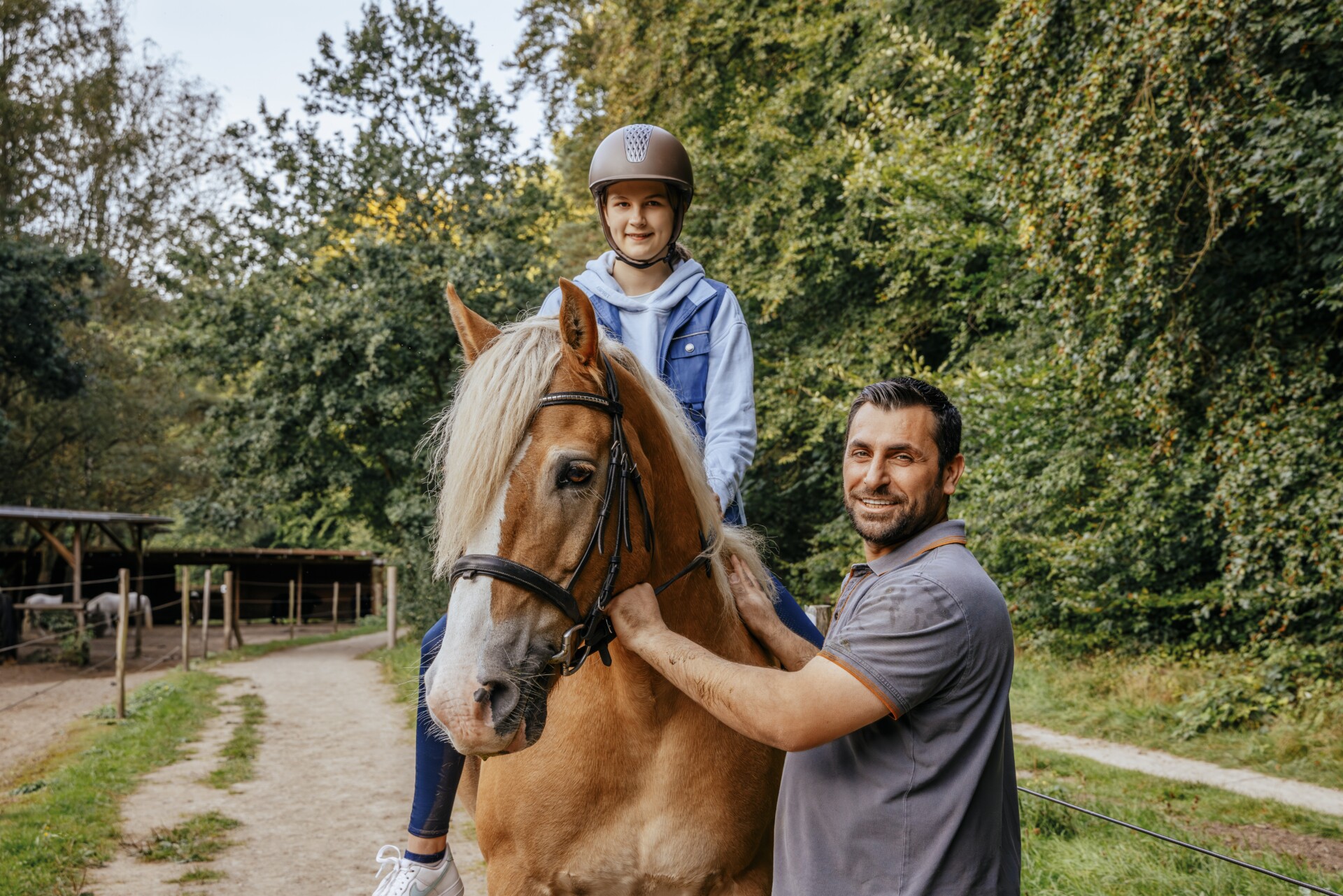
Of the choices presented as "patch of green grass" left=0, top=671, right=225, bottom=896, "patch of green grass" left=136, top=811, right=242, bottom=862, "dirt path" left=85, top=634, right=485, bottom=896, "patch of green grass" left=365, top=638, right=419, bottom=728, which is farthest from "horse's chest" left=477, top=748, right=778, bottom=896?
"patch of green grass" left=365, top=638, right=419, bottom=728

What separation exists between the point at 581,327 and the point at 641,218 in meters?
1.09

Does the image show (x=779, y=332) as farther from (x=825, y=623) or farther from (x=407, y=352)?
(x=825, y=623)

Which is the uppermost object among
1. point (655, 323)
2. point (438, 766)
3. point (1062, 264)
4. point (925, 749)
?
point (1062, 264)

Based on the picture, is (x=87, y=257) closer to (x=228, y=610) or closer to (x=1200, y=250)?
(x=228, y=610)

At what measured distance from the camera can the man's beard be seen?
2.02 metres

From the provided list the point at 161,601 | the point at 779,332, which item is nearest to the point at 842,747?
the point at 779,332

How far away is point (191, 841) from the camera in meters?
6.23

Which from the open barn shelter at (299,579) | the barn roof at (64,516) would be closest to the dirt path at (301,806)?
the barn roof at (64,516)

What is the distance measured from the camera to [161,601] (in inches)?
1182

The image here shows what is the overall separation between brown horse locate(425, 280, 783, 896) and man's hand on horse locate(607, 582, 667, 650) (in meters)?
0.03

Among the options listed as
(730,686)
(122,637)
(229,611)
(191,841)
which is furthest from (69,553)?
(730,686)

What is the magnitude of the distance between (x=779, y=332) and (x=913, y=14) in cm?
523

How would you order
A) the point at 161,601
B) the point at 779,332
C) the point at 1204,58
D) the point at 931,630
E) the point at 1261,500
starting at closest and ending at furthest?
1. the point at 931,630
2. the point at 1204,58
3. the point at 1261,500
4. the point at 779,332
5. the point at 161,601

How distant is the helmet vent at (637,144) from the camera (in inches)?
120
